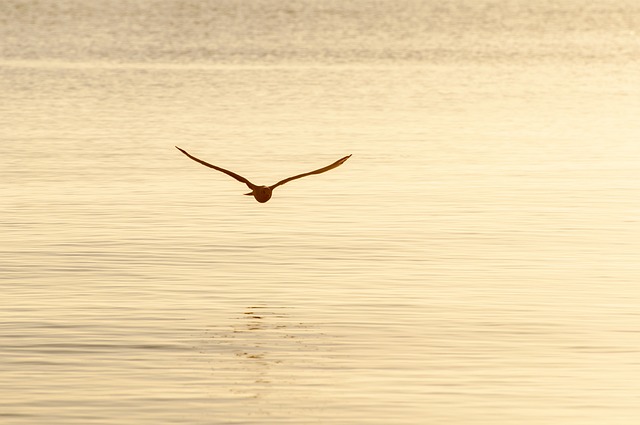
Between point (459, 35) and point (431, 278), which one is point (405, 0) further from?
point (431, 278)

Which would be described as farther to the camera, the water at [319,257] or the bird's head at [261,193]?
the bird's head at [261,193]

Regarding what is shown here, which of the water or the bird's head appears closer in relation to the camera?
the water

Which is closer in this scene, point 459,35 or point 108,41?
point 108,41

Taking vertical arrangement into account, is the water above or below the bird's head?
below

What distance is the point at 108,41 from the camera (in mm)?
102000

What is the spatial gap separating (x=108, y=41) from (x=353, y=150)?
59983mm

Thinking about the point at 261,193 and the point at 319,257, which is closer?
the point at 261,193

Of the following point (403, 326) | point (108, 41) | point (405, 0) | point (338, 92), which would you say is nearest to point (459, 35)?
point (108, 41)

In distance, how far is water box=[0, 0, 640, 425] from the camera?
19.8 meters

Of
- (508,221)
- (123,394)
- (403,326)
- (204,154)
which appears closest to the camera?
(123,394)

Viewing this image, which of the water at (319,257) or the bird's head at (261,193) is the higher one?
the bird's head at (261,193)

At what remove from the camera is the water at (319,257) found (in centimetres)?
1977

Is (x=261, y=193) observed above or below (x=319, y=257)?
above

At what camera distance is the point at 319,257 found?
2772 cm
